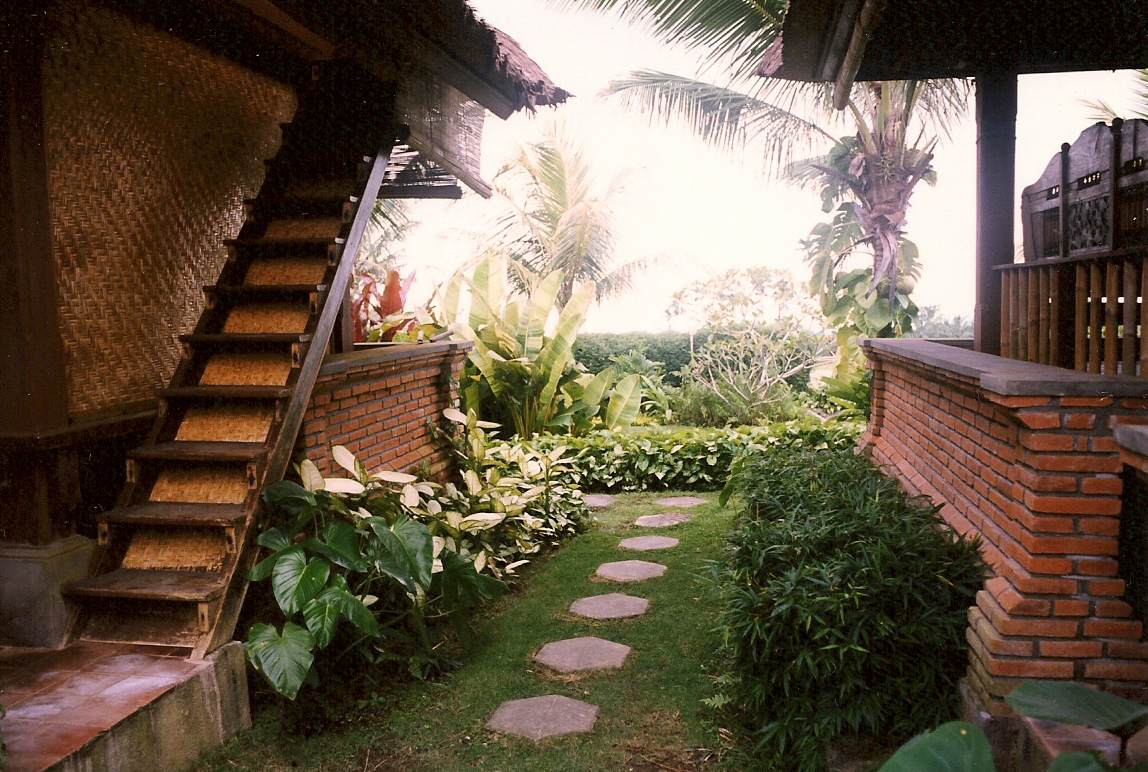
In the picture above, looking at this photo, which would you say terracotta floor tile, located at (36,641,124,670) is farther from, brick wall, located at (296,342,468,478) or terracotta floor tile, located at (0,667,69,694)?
brick wall, located at (296,342,468,478)

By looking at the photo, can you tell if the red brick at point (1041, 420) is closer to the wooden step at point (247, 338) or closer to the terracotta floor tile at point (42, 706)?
the wooden step at point (247, 338)

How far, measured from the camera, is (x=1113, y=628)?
2.52 m

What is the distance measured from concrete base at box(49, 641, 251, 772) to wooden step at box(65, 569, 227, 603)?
242mm

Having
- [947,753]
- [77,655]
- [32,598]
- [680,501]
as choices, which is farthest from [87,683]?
[680,501]

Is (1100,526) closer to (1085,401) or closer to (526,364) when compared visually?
(1085,401)

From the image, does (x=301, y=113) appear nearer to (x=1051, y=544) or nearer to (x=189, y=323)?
(x=189, y=323)

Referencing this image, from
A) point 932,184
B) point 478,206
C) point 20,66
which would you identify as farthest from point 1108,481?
point 478,206

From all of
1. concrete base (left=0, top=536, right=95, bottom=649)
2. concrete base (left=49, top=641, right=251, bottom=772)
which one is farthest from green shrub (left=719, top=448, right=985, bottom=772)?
concrete base (left=0, top=536, right=95, bottom=649)

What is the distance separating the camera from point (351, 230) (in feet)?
14.6

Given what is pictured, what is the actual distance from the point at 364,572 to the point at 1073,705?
268 centimetres

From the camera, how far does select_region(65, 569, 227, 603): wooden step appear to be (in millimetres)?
3252

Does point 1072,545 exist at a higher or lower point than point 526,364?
lower

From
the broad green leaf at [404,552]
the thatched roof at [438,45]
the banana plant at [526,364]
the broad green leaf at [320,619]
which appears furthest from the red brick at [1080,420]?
the banana plant at [526,364]

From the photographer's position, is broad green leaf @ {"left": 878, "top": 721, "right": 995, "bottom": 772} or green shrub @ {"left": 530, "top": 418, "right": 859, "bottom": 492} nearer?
broad green leaf @ {"left": 878, "top": 721, "right": 995, "bottom": 772}
